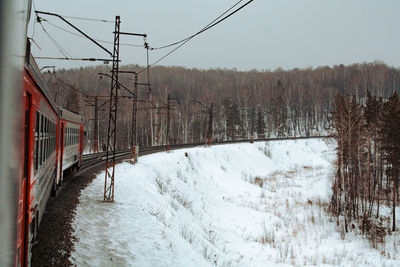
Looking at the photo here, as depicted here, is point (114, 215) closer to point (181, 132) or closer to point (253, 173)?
point (253, 173)

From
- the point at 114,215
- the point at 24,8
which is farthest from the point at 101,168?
the point at 24,8

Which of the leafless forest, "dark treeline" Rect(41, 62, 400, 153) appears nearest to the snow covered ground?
the leafless forest

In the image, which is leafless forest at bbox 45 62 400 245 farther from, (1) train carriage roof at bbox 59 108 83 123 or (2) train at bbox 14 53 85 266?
(2) train at bbox 14 53 85 266

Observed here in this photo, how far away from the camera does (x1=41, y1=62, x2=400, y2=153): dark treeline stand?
70.6 m

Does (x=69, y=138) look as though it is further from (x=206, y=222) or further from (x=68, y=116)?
(x=206, y=222)

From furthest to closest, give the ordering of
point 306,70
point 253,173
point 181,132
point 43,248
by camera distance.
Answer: point 306,70, point 181,132, point 253,173, point 43,248

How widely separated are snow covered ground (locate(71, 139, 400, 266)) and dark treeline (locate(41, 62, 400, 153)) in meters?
35.0

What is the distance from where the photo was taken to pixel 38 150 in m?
4.80

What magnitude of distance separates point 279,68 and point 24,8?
135803 mm

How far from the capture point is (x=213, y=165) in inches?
1246

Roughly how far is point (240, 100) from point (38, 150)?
8668 centimetres

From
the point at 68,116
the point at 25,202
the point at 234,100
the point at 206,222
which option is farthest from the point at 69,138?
the point at 234,100

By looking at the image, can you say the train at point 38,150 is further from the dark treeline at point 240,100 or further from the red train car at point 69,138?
the dark treeline at point 240,100

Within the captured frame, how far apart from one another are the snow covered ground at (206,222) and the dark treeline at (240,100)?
115ft
